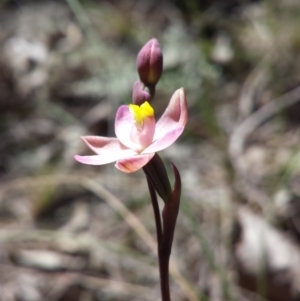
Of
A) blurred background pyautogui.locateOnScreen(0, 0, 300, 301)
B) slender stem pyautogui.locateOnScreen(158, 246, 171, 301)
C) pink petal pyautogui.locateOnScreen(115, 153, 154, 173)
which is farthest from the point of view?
blurred background pyautogui.locateOnScreen(0, 0, 300, 301)

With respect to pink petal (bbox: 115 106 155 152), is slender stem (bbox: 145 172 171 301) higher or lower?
lower

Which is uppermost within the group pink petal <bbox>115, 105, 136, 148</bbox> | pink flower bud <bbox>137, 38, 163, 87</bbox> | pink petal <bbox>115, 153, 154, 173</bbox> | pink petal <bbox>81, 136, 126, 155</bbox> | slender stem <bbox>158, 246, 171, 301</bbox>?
pink flower bud <bbox>137, 38, 163, 87</bbox>

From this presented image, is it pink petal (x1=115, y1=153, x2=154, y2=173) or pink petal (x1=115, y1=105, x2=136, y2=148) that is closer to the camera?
pink petal (x1=115, y1=153, x2=154, y2=173)

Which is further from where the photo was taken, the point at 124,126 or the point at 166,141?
the point at 124,126

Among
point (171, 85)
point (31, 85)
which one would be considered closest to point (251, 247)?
point (171, 85)

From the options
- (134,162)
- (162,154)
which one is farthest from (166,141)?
(162,154)

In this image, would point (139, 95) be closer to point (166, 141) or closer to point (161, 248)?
point (166, 141)

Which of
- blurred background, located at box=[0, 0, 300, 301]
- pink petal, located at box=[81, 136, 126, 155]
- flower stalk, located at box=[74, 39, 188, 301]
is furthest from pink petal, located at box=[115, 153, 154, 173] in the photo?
blurred background, located at box=[0, 0, 300, 301]

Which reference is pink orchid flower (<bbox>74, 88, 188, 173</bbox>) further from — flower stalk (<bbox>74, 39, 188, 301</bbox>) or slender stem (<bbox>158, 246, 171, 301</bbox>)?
slender stem (<bbox>158, 246, 171, 301</bbox>)
